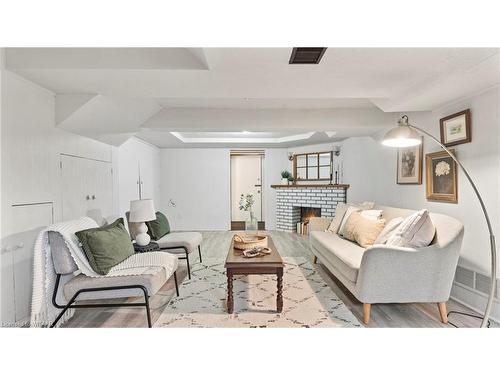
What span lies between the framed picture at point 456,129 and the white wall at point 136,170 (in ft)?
13.8

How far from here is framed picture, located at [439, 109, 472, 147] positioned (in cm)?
261

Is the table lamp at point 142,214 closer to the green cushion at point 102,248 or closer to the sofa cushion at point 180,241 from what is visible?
the sofa cushion at point 180,241

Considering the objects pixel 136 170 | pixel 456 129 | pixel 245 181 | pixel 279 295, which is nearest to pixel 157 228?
pixel 136 170

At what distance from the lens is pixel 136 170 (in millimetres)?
5320

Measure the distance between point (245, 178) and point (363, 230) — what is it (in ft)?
14.7

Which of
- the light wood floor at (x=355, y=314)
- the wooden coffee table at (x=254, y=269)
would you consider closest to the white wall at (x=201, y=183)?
the light wood floor at (x=355, y=314)

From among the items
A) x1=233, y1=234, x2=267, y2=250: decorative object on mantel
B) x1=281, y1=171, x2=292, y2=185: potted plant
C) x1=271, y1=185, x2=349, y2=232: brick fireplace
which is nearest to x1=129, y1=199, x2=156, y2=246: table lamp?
x1=233, y1=234, x2=267, y2=250: decorative object on mantel

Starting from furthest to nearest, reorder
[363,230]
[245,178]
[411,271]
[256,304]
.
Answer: [245,178], [363,230], [256,304], [411,271]

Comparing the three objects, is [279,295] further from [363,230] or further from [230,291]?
[363,230]

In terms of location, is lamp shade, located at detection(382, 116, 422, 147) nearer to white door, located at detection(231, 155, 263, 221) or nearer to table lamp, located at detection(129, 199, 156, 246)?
table lamp, located at detection(129, 199, 156, 246)

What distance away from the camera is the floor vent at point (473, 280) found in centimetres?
245

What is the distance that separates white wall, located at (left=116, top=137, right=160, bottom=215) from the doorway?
6.15ft

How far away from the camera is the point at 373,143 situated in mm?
4812
